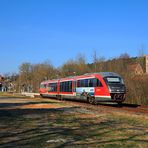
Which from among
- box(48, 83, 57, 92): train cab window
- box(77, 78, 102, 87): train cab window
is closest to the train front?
box(77, 78, 102, 87): train cab window

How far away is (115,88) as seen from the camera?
95.9 feet

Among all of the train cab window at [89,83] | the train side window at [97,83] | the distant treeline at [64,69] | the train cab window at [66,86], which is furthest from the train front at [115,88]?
the distant treeline at [64,69]

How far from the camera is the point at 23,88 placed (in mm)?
120062

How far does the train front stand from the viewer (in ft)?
95.1

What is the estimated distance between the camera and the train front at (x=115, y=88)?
29.0m

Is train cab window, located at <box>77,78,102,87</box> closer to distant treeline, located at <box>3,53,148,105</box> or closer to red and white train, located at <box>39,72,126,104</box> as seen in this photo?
red and white train, located at <box>39,72,126,104</box>

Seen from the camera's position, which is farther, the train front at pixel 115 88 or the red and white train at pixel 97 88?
the red and white train at pixel 97 88

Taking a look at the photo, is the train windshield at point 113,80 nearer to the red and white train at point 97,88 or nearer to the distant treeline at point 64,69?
the red and white train at point 97,88

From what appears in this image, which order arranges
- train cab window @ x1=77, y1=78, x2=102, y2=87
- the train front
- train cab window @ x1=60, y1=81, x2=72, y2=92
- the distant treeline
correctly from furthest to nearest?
the distant treeline, train cab window @ x1=60, y1=81, x2=72, y2=92, train cab window @ x1=77, y1=78, x2=102, y2=87, the train front

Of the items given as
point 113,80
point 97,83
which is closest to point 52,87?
point 97,83

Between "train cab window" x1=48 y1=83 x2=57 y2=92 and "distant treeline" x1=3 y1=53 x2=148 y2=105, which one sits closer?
"train cab window" x1=48 y1=83 x2=57 y2=92

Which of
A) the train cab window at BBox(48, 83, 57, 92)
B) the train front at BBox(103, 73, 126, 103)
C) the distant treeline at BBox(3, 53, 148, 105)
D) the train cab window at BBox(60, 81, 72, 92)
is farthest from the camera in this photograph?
the distant treeline at BBox(3, 53, 148, 105)

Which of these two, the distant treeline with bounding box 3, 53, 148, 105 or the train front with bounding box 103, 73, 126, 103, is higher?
the distant treeline with bounding box 3, 53, 148, 105

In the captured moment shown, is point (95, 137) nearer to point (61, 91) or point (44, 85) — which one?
point (61, 91)
